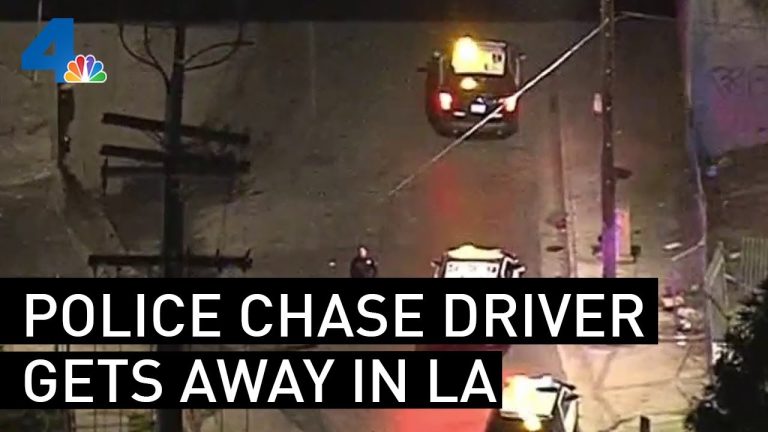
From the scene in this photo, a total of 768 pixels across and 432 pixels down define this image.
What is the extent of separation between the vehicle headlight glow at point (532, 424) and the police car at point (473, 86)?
0.79 feet


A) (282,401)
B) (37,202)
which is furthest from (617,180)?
(37,202)

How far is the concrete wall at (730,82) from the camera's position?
0.96 m

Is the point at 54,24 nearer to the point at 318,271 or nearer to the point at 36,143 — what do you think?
the point at 36,143

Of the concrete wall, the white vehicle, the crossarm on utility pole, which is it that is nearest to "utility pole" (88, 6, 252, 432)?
the crossarm on utility pole

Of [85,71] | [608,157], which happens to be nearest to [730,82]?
[608,157]

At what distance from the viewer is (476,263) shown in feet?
3.08

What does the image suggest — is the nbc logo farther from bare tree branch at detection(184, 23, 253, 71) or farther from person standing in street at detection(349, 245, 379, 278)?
person standing in street at detection(349, 245, 379, 278)

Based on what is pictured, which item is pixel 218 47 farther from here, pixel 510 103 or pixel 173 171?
pixel 510 103

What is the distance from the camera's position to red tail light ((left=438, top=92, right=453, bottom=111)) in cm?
94

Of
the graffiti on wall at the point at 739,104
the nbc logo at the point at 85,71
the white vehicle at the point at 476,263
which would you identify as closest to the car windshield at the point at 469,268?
the white vehicle at the point at 476,263

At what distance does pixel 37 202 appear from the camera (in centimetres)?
94

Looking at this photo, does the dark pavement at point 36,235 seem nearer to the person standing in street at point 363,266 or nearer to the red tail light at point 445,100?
the person standing in street at point 363,266

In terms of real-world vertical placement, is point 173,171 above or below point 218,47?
below

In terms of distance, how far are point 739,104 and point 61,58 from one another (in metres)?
0.59
